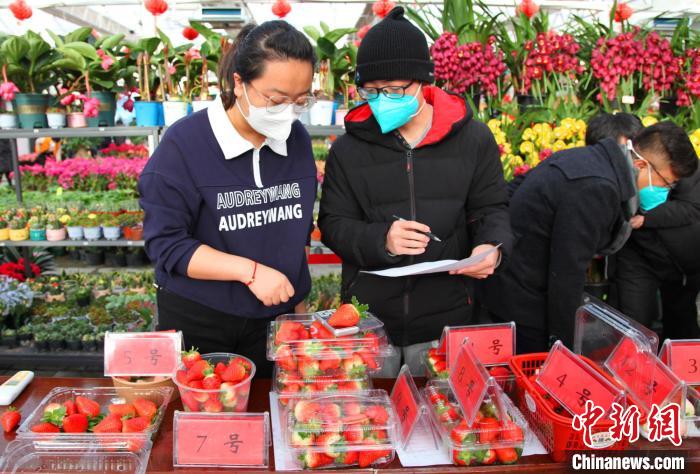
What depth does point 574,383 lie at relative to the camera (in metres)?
1.35

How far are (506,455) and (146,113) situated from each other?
10.9 feet

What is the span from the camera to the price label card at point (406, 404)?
52.2 inches

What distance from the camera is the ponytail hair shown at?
1.48 m

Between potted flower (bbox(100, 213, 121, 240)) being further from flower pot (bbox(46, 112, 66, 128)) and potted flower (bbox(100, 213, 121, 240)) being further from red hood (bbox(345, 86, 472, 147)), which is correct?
red hood (bbox(345, 86, 472, 147))

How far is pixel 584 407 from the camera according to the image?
4.26 ft

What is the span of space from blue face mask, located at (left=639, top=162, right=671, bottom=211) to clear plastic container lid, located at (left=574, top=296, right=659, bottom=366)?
0.93m

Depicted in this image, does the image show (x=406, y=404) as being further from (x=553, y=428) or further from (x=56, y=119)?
(x=56, y=119)

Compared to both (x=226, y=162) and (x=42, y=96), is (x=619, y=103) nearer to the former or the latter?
(x=226, y=162)

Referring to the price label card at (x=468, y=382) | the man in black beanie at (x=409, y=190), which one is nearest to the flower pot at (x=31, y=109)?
the man in black beanie at (x=409, y=190)

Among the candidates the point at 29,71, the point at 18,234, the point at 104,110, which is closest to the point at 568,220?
the point at 104,110

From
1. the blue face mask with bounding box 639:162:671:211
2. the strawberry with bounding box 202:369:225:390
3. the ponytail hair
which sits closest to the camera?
the strawberry with bounding box 202:369:225:390

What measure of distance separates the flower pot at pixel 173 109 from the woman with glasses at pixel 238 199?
219cm

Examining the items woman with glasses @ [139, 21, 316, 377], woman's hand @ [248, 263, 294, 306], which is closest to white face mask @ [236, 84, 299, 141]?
woman with glasses @ [139, 21, 316, 377]

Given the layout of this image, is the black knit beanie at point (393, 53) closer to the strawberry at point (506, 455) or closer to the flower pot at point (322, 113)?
the strawberry at point (506, 455)
